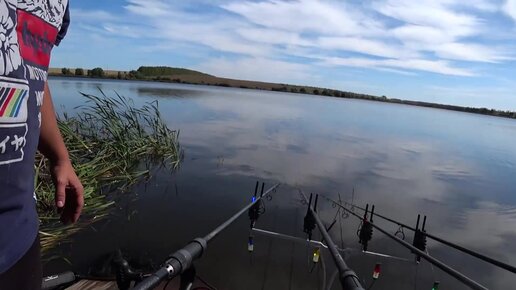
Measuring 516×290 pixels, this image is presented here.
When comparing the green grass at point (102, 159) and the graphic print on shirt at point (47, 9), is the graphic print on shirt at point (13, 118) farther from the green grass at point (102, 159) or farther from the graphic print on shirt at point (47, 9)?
the green grass at point (102, 159)

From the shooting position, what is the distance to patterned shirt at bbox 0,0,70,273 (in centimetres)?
117

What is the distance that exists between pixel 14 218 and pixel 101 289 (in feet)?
12.8

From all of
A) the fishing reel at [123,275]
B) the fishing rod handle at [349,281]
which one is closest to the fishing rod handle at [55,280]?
the fishing reel at [123,275]

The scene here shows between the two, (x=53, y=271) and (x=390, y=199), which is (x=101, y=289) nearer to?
(x=53, y=271)

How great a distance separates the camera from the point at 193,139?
24.6m

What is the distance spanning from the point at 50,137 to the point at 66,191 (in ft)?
1.06

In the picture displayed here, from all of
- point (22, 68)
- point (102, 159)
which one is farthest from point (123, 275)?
point (102, 159)

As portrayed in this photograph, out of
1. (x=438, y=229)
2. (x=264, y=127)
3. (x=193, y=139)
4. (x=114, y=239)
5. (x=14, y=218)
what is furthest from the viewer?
(x=264, y=127)

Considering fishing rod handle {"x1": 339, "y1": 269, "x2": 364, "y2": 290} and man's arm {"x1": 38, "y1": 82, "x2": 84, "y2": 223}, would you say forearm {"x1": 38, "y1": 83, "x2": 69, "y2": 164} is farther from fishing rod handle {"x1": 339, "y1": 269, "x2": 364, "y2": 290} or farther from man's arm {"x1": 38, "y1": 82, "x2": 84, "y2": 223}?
fishing rod handle {"x1": 339, "y1": 269, "x2": 364, "y2": 290}

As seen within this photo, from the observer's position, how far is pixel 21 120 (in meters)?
1.27

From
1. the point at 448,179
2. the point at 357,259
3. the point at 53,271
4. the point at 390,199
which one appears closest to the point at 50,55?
the point at 53,271

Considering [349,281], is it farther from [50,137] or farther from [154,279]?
[50,137]

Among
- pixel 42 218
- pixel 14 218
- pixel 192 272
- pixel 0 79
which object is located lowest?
pixel 42 218

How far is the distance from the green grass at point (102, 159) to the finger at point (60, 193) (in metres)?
6.67
